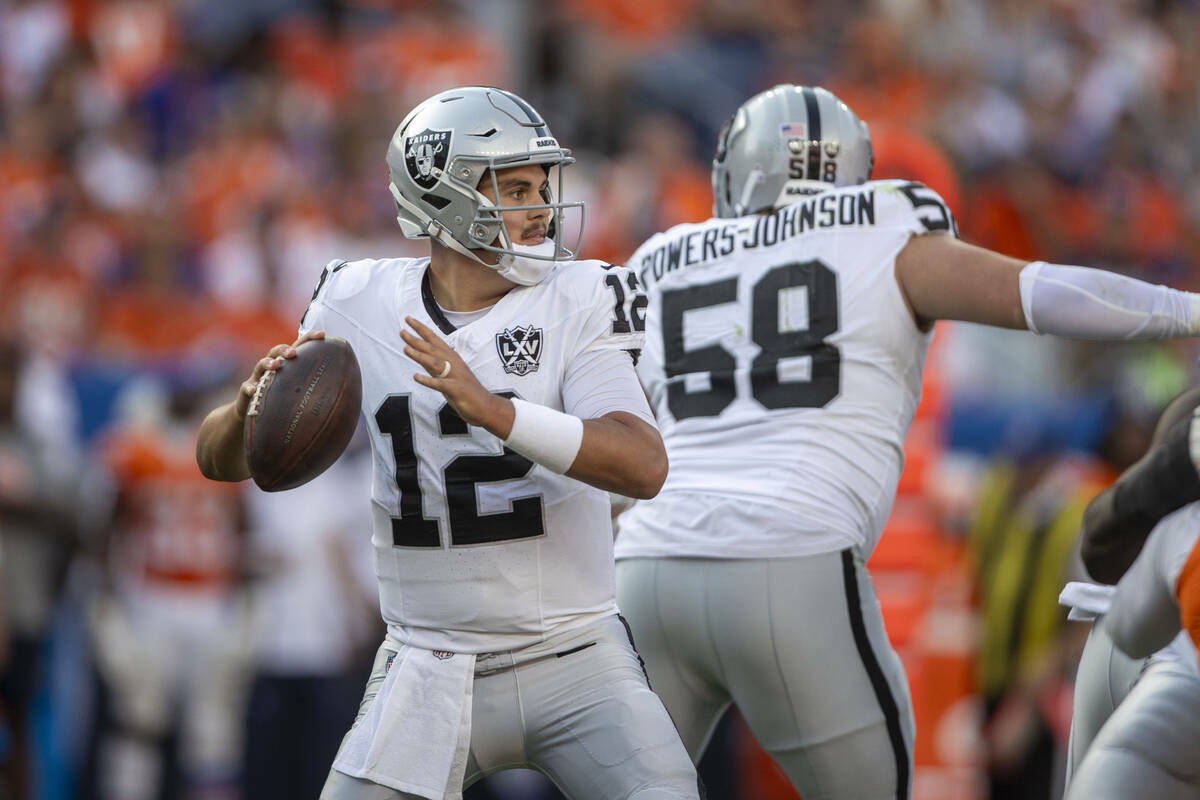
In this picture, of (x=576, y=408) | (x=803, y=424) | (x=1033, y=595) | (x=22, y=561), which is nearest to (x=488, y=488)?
(x=576, y=408)

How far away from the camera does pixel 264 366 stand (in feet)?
11.1

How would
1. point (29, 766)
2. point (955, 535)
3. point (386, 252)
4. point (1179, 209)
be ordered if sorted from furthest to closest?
point (1179, 209) < point (386, 252) < point (955, 535) < point (29, 766)

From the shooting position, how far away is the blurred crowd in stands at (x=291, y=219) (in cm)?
711

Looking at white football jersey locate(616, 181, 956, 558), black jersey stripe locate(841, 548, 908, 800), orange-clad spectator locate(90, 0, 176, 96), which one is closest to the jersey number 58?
white football jersey locate(616, 181, 956, 558)

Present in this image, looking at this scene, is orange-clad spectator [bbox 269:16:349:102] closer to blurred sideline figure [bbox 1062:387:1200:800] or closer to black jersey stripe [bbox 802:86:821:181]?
black jersey stripe [bbox 802:86:821:181]

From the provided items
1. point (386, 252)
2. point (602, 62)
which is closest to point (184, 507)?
point (386, 252)

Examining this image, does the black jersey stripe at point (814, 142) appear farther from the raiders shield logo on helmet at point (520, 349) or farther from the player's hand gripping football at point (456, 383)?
the player's hand gripping football at point (456, 383)

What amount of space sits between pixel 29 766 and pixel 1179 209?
7.03m

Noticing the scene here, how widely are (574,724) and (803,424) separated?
0.97 m

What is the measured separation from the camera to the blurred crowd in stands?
7.11 m

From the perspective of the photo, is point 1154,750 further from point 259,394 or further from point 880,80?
point 880,80

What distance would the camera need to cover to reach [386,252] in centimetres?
859

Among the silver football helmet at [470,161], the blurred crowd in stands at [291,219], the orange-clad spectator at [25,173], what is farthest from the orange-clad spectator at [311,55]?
the silver football helmet at [470,161]

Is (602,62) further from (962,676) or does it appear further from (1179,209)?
(962,676)
